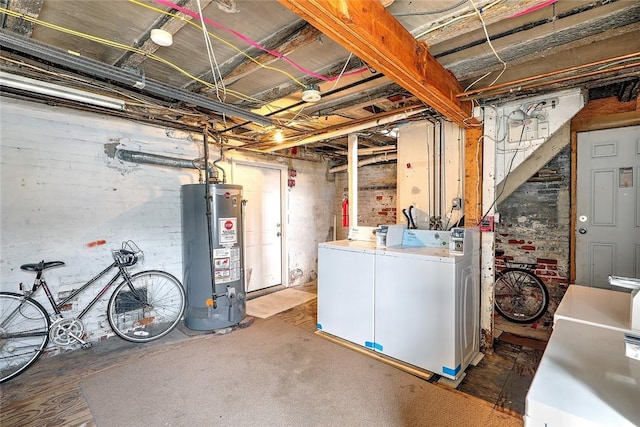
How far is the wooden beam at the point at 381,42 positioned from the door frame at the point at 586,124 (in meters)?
1.99

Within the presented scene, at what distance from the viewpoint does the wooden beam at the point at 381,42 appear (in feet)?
3.64

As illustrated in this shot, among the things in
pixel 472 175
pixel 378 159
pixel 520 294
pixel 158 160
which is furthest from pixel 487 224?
pixel 158 160

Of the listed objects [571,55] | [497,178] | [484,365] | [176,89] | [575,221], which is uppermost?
[571,55]

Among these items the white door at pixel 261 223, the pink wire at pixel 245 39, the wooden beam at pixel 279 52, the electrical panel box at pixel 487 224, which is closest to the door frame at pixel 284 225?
the white door at pixel 261 223

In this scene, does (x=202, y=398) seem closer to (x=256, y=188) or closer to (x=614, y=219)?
(x=256, y=188)

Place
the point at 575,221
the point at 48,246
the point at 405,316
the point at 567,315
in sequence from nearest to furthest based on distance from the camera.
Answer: the point at 567,315 → the point at 405,316 → the point at 48,246 → the point at 575,221

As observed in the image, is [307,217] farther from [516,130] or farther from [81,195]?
[516,130]

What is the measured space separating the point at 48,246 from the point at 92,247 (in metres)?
0.32

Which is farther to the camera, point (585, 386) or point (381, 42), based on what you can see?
point (381, 42)

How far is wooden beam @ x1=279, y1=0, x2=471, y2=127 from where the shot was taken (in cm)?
111

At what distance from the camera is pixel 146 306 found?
313cm

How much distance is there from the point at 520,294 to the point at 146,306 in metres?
4.32

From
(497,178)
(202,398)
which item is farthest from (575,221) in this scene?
(202,398)

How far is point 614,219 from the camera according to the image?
286 centimetres
